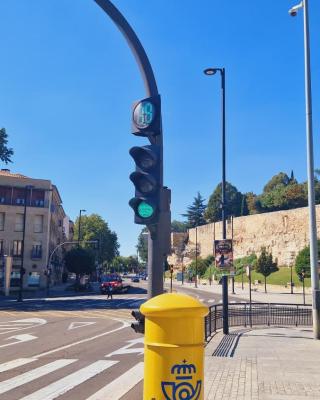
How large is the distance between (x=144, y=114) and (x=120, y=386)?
16.3ft

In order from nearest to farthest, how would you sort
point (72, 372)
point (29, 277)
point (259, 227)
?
point (72, 372)
point (29, 277)
point (259, 227)

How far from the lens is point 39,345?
13727 millimetres

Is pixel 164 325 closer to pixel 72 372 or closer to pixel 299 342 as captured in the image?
pixel 72 372

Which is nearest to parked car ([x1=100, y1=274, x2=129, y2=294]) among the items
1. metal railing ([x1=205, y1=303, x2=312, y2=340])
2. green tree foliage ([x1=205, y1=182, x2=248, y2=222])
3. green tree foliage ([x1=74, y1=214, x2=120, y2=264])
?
metal railing ([x1=205, y1=303, x2=312, y2=340])

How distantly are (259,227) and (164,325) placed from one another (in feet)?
277

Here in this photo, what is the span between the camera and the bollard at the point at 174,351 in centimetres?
400

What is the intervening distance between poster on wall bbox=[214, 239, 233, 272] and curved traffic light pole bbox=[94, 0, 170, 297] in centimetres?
1058

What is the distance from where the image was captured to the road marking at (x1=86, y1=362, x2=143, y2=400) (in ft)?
25.3

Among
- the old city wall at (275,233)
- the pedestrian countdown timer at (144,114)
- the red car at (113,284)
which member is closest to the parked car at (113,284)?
the red car at (113,284)

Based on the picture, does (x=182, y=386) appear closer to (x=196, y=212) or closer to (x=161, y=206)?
(x=161, y=206)

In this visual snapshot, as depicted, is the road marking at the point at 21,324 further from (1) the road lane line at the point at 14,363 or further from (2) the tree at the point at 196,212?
(2) the tree at the point at 196,212

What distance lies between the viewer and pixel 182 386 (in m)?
3.99

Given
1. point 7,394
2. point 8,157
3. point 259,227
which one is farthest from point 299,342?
point 259,227

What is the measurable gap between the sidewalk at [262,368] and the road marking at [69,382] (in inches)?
88.3
